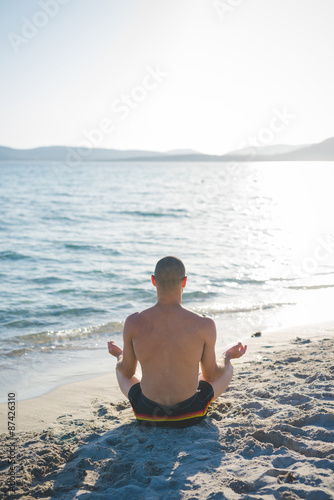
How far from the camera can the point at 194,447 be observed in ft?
10.5

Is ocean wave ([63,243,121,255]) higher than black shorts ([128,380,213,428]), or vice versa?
ocean wave ([63,243,121,255])

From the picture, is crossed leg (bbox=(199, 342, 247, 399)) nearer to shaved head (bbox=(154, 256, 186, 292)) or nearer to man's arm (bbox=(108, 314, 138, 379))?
man's arm (bbox=(108, 314, 138, 379))

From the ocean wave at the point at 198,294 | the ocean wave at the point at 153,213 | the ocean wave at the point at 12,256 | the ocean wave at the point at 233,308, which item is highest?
the ocean wave at the point at 153,213

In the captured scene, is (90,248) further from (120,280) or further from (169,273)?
(169,273)

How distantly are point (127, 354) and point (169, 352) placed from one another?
0.39 meters

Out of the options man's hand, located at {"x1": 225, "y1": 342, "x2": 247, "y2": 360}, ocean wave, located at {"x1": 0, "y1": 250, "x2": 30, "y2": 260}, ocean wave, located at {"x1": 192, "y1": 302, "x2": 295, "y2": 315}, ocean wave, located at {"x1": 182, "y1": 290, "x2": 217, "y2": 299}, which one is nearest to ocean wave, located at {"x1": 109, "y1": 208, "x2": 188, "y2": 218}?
ocean wave, located at {"x1": 0, "y1": 250, "x2": 30, "y2": 260}

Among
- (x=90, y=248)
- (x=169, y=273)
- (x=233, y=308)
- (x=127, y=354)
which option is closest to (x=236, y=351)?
(x=127, y=354)

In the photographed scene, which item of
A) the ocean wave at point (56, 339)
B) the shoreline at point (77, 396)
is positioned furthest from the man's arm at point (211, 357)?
the ocean wave at point (56, 339)

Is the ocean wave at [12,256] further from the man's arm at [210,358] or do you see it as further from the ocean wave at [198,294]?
the man's arm at [210,358]

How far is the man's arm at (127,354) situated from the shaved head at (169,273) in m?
0.36

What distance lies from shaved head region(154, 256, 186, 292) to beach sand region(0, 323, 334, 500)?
1131mm

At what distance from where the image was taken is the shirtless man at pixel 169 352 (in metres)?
3.36

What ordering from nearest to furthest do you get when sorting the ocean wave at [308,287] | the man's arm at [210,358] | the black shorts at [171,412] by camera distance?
the man's arm at [210,358] → the black shorts at [171,412] → the ocean wave at [308,287]

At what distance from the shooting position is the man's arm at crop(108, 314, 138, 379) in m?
3.43
